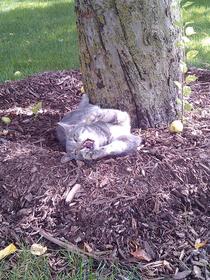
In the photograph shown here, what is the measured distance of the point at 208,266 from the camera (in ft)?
8.98

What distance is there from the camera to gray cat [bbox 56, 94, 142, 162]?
318 centimetres

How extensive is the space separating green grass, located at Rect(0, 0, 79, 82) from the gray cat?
2.47 metres

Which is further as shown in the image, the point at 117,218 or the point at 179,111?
the point at 179,111

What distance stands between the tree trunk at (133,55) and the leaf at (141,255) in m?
1.07

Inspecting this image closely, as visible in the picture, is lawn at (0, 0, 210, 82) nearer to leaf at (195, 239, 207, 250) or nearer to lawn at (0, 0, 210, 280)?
lawn at (0, 0, 210, 280)

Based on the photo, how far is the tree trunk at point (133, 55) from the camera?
3.33 meters

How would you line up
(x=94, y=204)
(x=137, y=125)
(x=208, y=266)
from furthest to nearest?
(x=137, y=125)
(x=94, y=204)
(x=208, y=266)

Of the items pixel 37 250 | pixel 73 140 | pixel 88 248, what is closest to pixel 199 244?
pixel 88 248

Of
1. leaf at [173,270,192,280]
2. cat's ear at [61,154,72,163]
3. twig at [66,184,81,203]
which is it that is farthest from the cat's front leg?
leaf at [173,270,192,280]

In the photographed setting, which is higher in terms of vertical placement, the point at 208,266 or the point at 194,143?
the point at 194,143

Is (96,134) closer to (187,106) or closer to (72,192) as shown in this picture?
(72,192)

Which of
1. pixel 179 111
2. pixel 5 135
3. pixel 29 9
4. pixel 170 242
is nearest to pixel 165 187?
pixel 170 242

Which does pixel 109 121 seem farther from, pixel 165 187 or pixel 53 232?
pixel 53 232

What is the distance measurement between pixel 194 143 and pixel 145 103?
1.42 ft
